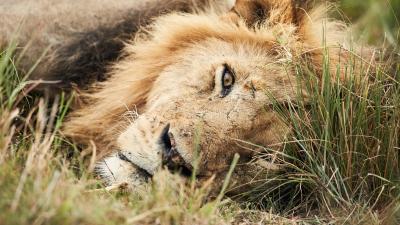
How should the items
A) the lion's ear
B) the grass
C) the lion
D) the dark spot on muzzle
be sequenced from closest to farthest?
the dark spot on muzzle < the grass < the lion < the lion's ear

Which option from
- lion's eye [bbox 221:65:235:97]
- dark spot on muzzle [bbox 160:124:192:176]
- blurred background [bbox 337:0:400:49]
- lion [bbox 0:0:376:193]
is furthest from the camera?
blurred background [bbox 337:0:400:49]

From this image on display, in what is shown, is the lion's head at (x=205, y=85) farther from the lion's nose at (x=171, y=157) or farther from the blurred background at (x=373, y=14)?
the blurred background at (x=373, y=14)

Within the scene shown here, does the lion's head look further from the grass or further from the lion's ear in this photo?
the grass

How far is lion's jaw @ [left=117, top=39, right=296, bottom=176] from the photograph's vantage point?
3486mm

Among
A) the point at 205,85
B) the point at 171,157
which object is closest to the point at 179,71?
the point at 205,85

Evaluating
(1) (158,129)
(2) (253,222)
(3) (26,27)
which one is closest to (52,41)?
(3) (26,27)

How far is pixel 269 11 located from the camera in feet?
14.1

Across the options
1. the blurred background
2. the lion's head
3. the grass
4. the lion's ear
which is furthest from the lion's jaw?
the blurred background

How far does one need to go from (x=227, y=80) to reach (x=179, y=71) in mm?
373

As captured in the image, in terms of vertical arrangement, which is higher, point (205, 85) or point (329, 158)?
point (205, 85)

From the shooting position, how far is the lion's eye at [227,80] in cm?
384

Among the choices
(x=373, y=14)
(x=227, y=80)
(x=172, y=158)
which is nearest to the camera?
(x=172, y=158)

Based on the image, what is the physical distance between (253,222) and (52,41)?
6.43 feet

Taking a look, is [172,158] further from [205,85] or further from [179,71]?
[179,71]
